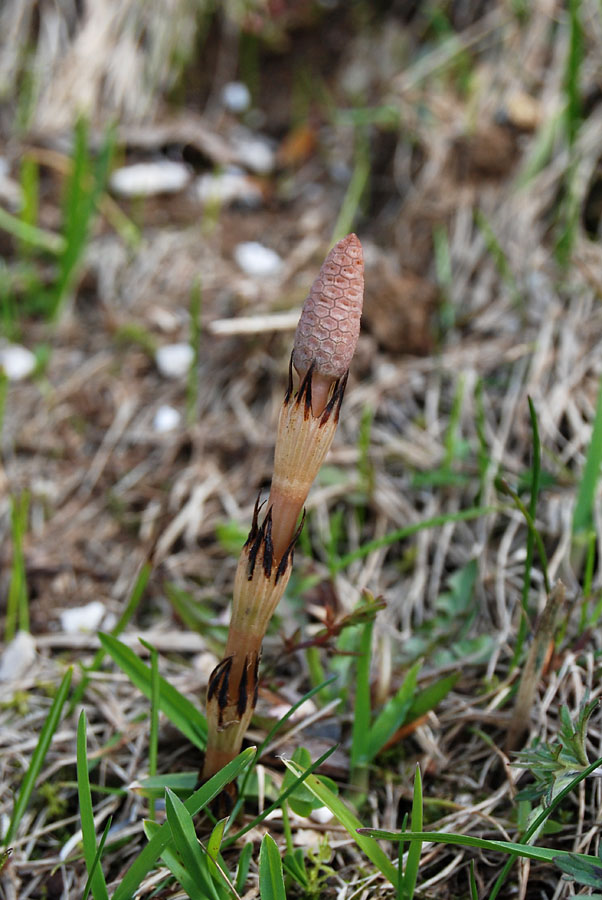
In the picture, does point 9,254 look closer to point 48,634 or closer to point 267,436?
point 267,436

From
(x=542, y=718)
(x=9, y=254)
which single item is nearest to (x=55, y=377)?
(x=9, y=254)

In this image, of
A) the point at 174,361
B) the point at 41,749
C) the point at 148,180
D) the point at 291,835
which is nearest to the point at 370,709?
the point at 291,835

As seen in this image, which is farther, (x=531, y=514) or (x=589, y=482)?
(x=589, y=482)

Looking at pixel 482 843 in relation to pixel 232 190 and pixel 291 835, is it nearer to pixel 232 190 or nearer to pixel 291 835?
pixel 291 835

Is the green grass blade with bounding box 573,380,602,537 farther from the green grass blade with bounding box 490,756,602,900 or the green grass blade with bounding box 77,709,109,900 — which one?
the green grass blade with bounding box 77,709,109,900

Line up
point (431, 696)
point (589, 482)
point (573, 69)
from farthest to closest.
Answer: point (573, 69) → point (589, 482) → point (431, 696)

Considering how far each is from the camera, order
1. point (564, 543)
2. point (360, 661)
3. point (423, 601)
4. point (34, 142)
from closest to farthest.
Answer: point (360, 661) → point (564, 543) → point (423, 601) → point (34, 142)
